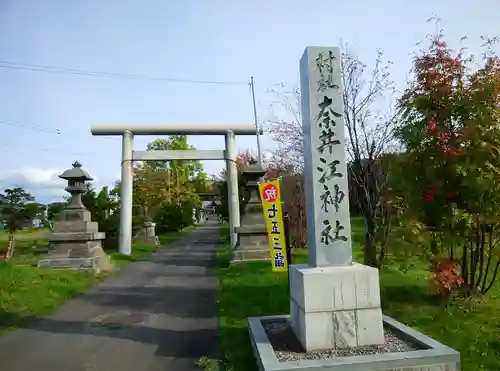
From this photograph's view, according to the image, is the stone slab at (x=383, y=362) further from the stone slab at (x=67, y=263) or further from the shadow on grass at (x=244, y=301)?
the stone slab at (x=67, y=263)

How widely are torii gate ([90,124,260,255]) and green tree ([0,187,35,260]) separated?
163 inches

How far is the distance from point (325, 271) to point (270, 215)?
409cm

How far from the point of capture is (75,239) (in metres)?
11.9

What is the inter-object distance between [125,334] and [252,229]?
733 centimetres

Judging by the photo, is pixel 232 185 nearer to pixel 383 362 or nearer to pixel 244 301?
pixel 244 301

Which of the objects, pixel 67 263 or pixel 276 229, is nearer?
pixel 276 229

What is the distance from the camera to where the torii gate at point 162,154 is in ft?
53.3

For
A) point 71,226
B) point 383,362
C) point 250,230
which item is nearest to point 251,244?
point 250,230

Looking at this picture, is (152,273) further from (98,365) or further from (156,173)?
(156,173)

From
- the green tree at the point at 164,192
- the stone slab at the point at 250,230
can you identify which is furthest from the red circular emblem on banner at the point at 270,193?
the green tree at the point at 164,192

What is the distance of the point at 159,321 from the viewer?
683 centimetres

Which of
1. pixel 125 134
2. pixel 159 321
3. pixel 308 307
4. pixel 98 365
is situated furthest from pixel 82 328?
pixel 125 134

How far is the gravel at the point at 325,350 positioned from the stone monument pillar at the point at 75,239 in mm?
8670

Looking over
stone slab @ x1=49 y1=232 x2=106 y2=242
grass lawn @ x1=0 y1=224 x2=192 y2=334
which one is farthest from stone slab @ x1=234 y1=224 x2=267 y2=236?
stone slab @ x1=49 y1=232 x2=106 y2=242
